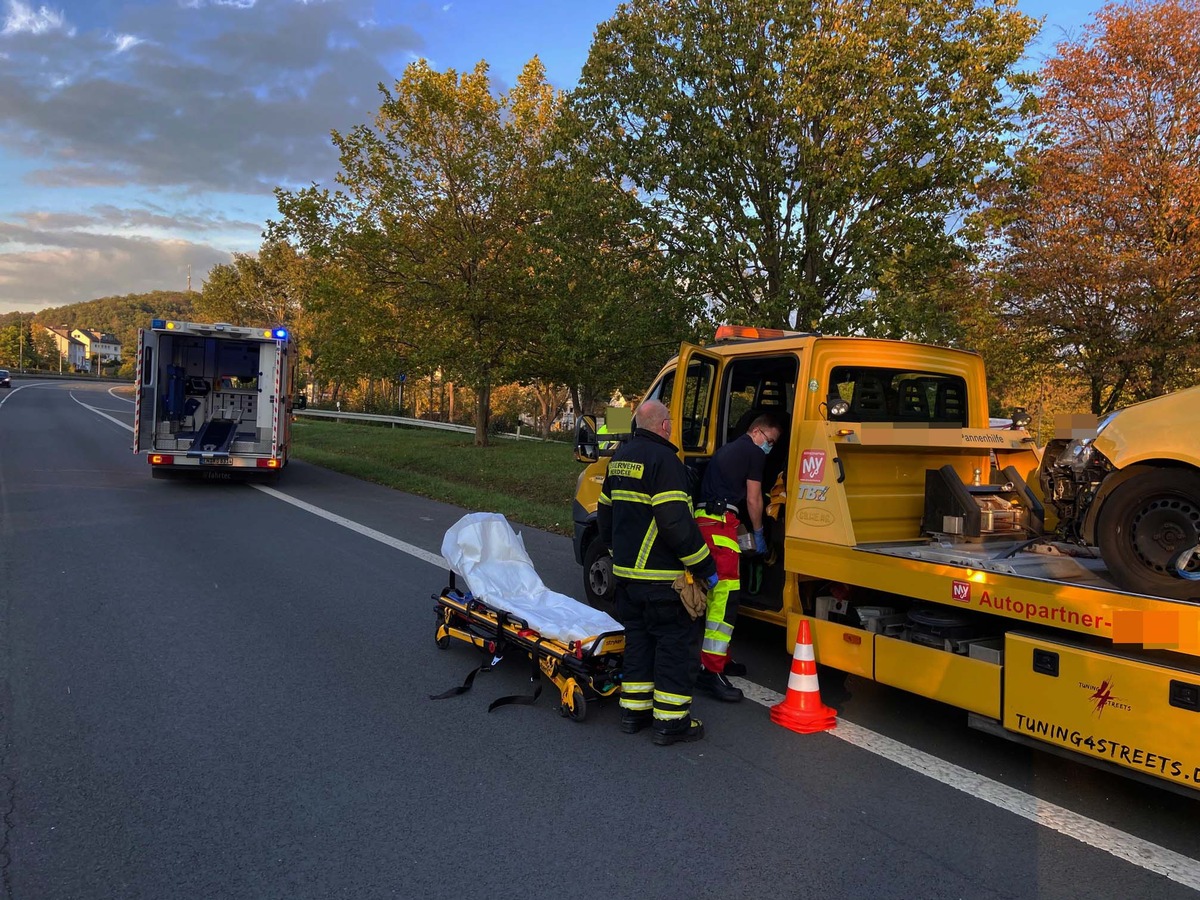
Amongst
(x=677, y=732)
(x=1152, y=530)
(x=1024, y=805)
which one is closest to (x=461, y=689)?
(x=677, y=732)

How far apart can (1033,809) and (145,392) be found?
14.1 m

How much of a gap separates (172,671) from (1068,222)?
49.3 feet

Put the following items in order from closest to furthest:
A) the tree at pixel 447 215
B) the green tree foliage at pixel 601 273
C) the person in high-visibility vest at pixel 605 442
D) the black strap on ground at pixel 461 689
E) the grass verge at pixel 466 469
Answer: the black strap on ground at pixel 461 689
the person in high-visibility vest at pixel 605 442
the grass verge at pixel 466 469
the green tree foliage at pixel 601 273
the tree at pixel 447 215

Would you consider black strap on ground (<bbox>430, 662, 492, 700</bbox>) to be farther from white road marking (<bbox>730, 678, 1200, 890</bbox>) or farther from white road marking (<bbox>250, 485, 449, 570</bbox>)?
white road marking (<bbox>250, 485, 449, 570</bbox>)

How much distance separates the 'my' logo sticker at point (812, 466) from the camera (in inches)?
188

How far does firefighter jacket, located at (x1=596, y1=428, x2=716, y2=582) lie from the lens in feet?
14.0

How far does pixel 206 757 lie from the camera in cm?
388

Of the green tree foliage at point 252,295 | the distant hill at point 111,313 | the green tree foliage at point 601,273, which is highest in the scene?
the distant hill at point 111,313

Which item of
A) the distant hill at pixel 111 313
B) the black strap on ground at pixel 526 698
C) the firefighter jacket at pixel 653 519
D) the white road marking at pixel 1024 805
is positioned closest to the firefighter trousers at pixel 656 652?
the firefighter jacket at pixel 653 519

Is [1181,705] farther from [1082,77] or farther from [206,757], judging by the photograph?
[1082,77]

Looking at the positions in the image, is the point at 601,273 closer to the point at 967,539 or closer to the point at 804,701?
the point at 967,539

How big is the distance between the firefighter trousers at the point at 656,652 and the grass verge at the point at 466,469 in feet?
20.9

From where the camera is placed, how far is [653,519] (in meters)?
4.36

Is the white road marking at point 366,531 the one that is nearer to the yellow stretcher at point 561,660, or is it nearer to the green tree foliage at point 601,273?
the yellow stretcher at point 561,660
